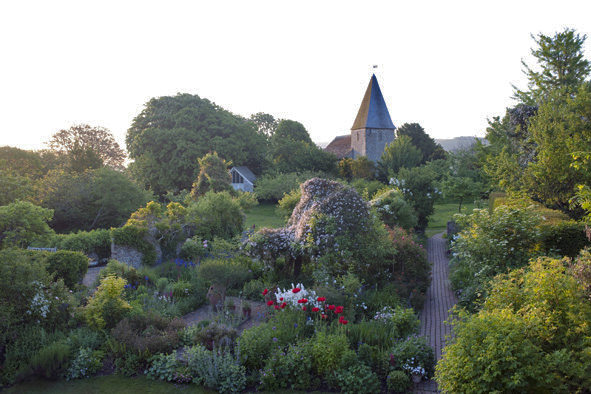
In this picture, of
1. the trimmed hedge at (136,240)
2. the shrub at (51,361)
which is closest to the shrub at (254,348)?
the shrub at (51,361)

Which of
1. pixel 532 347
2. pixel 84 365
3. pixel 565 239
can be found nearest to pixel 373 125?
pixel 565 239

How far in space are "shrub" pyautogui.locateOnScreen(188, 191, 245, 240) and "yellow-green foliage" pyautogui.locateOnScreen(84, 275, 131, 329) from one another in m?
7.42

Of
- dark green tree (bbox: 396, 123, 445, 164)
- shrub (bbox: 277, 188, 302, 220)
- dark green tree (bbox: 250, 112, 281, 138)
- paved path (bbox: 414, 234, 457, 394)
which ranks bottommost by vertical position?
paved path (bbox: 414, 234, 457, 394)

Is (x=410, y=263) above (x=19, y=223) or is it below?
below

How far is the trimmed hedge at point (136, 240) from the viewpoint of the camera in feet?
41.1

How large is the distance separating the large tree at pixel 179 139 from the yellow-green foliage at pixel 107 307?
25.3 metres

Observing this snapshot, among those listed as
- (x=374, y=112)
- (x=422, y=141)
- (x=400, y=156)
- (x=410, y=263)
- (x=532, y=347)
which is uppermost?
(x=374, y=112)

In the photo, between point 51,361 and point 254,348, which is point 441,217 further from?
point 51,361

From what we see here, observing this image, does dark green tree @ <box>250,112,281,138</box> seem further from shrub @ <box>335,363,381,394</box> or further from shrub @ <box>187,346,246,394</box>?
shrub @ <box>335,363,381,394</box>

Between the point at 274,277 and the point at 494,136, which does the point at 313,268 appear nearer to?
the point at 274,277

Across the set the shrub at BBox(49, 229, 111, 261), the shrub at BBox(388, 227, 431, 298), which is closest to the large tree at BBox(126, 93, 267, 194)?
the shrub at BBox(49, 229, 111, 261)

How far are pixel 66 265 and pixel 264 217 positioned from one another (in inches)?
725

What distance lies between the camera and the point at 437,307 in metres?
10.3

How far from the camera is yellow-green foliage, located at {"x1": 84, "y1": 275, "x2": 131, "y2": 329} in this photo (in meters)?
7.76
